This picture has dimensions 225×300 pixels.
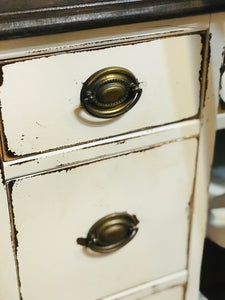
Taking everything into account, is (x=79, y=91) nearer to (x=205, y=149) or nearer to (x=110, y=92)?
(x=110, y=92)

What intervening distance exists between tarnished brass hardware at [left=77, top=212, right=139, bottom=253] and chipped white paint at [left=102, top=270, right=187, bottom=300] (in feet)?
0.37

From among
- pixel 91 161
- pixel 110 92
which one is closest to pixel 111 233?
pixel 91 161

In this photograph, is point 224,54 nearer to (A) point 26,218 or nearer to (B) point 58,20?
(B) point 58,20

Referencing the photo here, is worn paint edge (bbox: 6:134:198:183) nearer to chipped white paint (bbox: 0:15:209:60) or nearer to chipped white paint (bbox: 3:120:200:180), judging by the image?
chipped white paint (bbox: 3:120:200:180)

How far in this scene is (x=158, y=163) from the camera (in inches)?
31.4

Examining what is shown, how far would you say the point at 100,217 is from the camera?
0.81m

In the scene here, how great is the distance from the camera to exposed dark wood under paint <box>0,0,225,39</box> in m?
0.60

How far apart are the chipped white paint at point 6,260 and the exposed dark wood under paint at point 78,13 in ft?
0.73

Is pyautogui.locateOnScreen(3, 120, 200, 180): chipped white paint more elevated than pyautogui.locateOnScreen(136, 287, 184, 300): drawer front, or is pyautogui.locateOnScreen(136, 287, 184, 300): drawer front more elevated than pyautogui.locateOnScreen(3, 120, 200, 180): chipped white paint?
pyautogui.locateOnScreen(3, 120, 200, 180): chipped white paint

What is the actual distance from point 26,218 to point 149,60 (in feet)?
0.94

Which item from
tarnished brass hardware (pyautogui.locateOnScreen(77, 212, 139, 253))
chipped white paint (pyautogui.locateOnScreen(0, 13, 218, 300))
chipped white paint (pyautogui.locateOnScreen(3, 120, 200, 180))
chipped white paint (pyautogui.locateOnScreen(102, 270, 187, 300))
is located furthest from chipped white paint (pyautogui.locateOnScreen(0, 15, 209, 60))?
chipped white paint (pyautogui.locateOnScreen(102, 270, 187, 300))

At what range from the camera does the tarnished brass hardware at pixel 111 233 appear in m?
0.81

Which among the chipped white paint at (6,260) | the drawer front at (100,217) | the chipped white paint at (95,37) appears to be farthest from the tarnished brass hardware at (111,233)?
the chipped white paint at (95,37)

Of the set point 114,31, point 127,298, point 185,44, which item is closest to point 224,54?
point 185,44
